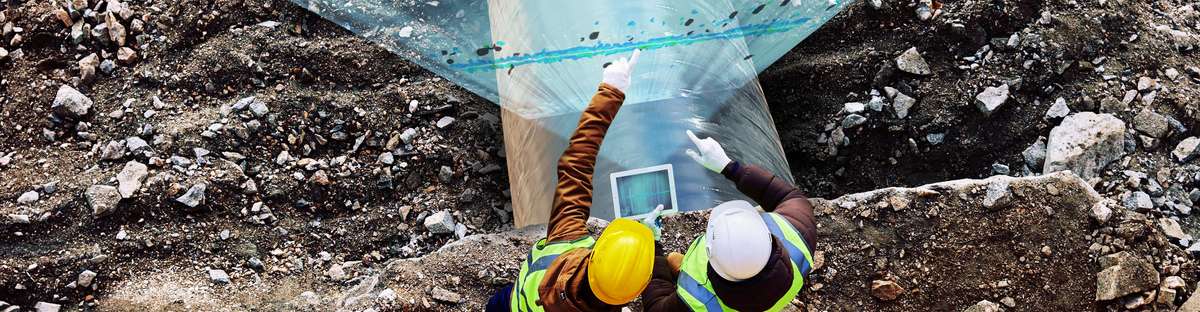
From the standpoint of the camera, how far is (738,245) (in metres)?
1.78

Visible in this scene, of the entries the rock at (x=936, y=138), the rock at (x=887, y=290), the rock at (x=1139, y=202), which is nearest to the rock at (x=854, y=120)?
the rock at (x=936, y=138)

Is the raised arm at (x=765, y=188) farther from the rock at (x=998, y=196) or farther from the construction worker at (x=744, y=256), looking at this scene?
the rock at (x=998, y=196)

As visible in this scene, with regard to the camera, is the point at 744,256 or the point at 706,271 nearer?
the point at 744,256

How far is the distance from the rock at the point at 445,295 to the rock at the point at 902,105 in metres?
1.52

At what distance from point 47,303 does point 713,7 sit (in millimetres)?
2100

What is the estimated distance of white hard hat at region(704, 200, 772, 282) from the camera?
178 centimetres

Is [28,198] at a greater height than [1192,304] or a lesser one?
greater

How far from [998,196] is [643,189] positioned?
1.01 metres

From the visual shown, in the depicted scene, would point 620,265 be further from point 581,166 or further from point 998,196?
point 998,196

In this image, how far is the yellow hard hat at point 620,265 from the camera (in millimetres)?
1776

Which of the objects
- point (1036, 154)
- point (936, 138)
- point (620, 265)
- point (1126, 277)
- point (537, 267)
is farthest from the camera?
point (936, 138)


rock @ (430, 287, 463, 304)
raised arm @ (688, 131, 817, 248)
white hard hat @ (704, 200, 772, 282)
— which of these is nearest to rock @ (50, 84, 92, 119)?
rock @ (430, 287, 463, 304)

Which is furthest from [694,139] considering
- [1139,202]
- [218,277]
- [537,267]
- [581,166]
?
[218,277]

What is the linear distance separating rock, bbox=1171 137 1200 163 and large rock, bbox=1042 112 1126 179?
5.9 inches
